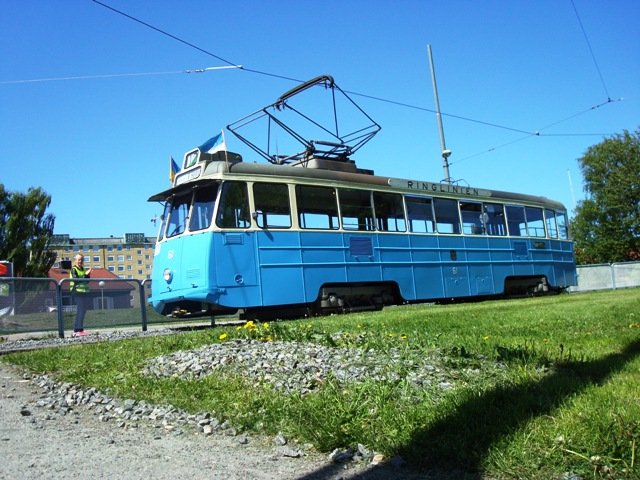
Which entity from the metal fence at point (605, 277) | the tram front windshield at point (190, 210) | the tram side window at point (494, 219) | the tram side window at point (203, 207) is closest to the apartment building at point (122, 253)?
the metal fence at point (605, 277)

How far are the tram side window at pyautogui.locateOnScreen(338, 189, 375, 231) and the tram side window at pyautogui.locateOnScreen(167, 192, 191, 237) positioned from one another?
353 centimetres

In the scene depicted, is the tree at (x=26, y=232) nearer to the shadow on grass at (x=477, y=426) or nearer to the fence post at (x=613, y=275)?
the fence post at (x=613, y=275)

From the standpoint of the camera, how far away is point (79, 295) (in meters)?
13.6

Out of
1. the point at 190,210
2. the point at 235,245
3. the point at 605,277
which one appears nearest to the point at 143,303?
the point at 190,210

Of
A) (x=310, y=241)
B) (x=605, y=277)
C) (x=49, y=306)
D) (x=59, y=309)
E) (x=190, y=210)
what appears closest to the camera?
(x=190, y=210)

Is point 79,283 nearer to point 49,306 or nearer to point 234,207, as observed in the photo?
A: point 49,306

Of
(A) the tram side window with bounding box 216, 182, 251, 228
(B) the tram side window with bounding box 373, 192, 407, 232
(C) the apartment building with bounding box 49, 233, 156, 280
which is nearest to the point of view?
(A) the tram side window with bounding box 216, 182, 251, 228

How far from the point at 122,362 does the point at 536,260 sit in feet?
51.5

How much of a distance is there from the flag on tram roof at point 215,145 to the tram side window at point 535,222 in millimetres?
11080

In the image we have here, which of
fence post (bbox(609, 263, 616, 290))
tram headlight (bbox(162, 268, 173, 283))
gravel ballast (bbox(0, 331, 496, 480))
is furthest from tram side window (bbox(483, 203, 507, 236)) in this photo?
fence post (bbox(609, 263, 616, 290))

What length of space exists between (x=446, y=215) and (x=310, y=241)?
5.14 meters

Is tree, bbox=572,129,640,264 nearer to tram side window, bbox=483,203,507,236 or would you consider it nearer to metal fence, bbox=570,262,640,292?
metal fence, bbox=570,262,640,292

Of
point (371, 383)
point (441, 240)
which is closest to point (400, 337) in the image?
point (371, 383)

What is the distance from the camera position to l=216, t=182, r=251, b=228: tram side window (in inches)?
458
